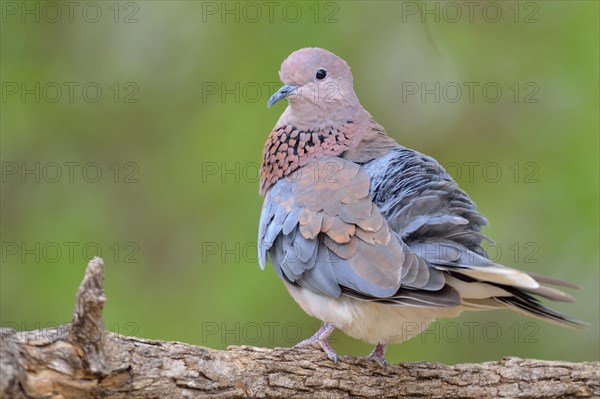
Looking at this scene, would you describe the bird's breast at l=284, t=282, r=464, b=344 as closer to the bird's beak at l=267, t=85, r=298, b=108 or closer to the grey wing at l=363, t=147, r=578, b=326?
the grey wing at l=363, t=147, r=578, b=326

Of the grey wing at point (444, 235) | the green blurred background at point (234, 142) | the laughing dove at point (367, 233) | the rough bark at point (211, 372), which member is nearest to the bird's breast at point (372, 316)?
the laughing dove at point (367, 233)

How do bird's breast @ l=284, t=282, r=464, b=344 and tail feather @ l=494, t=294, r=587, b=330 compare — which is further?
bird's breast @ l=284, t=282, r=464, b=344

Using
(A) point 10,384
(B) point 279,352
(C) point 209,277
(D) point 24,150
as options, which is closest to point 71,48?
(D) point 24,150

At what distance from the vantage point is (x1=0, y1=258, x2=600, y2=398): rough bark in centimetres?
321

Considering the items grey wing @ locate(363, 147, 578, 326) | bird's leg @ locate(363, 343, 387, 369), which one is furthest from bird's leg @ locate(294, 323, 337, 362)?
grey wing @ locate(363, 147, 578, 326)

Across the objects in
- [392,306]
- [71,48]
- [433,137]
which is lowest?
[392,306]

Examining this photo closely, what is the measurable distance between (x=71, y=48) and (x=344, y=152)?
276 cm

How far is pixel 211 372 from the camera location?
3.76 m

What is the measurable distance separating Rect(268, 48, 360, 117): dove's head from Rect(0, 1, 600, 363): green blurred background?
3.36ft

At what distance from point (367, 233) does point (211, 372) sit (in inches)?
40.7

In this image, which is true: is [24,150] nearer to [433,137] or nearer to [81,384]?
[433,137]

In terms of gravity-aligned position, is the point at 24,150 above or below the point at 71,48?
below

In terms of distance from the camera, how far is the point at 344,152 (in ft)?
16.2

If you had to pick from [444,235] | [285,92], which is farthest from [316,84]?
[444,235]
